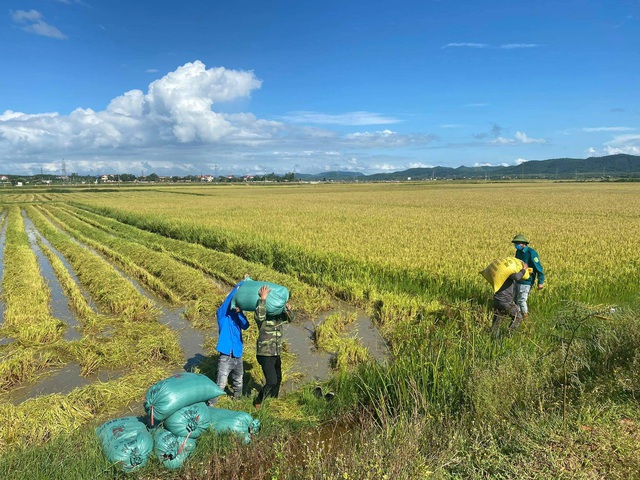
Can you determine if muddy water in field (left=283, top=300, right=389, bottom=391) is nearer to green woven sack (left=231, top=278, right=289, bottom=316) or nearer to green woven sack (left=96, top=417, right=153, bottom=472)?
green woven sack (left=231, top=278, right=289, bottom=316)

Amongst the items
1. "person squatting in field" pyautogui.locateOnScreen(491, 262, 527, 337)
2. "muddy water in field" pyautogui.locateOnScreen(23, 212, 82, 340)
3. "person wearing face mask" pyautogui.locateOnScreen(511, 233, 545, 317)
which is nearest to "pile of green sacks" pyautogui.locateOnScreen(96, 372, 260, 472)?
"person squatting in field" pyautogui.locateOnScreen(491, 262, 527, 337)

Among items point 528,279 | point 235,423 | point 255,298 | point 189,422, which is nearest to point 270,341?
point 255,298

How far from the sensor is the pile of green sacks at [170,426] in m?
3.50

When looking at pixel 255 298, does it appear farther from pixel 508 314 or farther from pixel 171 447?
pixel 508 314

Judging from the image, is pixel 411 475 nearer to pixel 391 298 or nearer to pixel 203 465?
pixel 203 465

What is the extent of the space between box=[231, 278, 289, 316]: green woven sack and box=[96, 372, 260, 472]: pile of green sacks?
101cm

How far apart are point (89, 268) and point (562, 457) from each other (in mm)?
13780

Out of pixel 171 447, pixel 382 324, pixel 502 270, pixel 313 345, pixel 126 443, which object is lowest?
pixel 313 345

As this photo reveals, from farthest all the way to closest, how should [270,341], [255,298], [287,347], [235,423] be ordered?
1. [287,347]
2. [270,341]
3. [255,298]
4. [235,423]

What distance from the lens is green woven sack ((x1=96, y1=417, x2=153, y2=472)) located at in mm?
3422

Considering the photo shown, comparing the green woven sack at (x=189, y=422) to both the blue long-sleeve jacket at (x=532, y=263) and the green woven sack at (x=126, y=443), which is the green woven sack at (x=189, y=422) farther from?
the blue long-sleeve jacket at (x=532, y=263)

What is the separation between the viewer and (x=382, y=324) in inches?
320

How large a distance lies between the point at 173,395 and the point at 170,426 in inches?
11.5

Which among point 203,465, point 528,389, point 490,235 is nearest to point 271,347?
point 203,465
